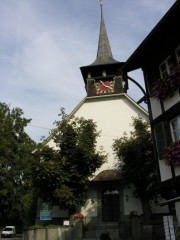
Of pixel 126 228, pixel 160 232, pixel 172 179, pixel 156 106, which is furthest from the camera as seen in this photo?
pixel 126 228

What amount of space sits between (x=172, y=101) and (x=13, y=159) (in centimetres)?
2713

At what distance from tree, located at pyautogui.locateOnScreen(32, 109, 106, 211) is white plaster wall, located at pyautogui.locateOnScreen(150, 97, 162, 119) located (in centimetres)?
717

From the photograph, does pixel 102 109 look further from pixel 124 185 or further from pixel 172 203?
pixel 172 203

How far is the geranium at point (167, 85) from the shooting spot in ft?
40.1

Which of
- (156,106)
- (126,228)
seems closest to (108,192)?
(126,228)

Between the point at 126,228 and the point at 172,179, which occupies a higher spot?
the point at 172,179

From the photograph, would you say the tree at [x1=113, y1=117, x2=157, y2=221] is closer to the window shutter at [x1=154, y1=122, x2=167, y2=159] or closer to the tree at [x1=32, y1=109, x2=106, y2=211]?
the tree at [x1=32, y1=109, x2=106, y2=211]

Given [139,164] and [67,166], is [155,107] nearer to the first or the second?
[139,164]

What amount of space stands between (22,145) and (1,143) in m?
2.80

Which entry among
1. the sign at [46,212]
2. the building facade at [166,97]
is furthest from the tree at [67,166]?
the building facade at [166,97]

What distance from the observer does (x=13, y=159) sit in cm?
3647

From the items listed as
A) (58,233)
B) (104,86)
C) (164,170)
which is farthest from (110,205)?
(164,170)

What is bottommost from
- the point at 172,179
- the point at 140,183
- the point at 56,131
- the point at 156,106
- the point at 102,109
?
the point at 172,179

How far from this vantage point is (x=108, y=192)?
2306cm
